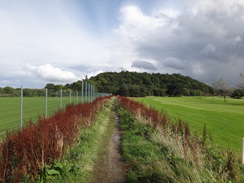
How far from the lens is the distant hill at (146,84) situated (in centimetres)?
9671

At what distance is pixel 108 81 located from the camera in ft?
362

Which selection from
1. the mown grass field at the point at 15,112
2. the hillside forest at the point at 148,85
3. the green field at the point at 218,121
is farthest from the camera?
the hillside forest at the point at 148,85

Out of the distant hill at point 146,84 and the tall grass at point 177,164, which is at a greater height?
the distant hill at point 146,84

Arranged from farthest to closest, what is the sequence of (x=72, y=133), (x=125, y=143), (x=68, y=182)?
(x=125, y=143) → (x=72, y=133) → (x=68, y=182)

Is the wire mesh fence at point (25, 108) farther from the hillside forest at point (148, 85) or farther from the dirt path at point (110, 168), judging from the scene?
the hillside forest at point (148, 85)

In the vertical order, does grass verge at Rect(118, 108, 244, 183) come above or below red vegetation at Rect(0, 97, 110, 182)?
below

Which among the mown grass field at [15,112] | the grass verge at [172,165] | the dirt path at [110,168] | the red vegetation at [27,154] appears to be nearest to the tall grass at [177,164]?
the grass verge at [172,165]

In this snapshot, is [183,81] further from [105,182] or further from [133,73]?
[105,182]

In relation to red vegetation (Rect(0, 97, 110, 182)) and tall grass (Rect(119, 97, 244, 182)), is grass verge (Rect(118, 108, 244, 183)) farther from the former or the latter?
red vegetation (Rect(0, 97, 110, 182))

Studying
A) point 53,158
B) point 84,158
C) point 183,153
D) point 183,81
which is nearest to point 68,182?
point 53,158

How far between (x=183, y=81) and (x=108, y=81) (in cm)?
5013

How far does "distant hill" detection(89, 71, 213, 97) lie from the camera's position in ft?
317

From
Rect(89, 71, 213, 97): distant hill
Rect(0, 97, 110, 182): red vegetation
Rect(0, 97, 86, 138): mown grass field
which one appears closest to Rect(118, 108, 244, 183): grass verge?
Rect(0, 97, 110, 182): red vegetation

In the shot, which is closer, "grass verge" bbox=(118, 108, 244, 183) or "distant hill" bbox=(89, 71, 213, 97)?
"grass verge" bbox=(118, 108, 244, 183)
